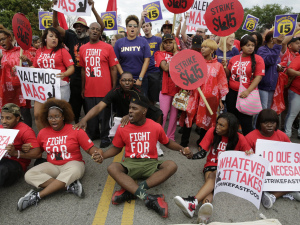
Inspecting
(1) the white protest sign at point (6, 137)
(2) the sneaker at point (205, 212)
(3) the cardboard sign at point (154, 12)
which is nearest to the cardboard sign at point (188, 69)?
(2) the sneaker at point (205, 212)

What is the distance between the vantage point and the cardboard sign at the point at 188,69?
13.0ft

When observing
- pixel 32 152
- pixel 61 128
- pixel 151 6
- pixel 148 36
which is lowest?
pixel 32 152

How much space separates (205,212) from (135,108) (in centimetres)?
148

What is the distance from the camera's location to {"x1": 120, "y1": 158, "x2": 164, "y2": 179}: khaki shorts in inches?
125

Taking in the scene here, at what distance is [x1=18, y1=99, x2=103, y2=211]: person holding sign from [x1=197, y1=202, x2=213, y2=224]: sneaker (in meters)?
1.33

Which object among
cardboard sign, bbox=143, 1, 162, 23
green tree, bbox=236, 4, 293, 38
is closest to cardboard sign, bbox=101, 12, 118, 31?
cardboard sign, bbox=143, 1, 162, 23

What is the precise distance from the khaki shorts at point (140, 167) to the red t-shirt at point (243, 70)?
212cm

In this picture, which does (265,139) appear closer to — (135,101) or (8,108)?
(135,101)

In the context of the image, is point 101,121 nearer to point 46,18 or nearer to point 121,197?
point 121,197

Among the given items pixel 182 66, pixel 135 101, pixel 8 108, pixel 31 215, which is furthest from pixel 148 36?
pixel 31 215

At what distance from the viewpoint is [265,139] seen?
3363 millimetres

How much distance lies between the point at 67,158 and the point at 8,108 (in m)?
1.06

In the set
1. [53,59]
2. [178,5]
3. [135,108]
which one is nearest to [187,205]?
[135,108]

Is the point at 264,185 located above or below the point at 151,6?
below
